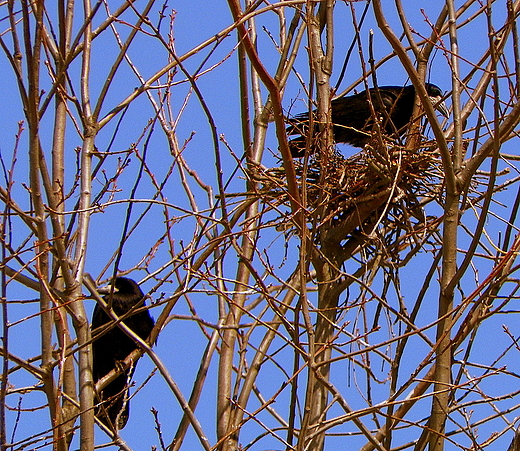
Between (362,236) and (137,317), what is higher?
(137,317)

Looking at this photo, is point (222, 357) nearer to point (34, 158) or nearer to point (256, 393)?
point (256, 393)

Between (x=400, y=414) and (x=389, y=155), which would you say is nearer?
(x=400, y=414)

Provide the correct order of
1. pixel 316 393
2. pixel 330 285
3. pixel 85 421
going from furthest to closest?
pixel 330 285 < pixel 316 393 < pixel 85 421

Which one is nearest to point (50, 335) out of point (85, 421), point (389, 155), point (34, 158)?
point (85, 421)

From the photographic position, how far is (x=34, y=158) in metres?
3.33

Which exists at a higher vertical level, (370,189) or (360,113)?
(360,113)

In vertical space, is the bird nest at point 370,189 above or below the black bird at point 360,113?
below

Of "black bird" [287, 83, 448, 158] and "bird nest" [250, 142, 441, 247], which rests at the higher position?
"black bird" [287, 83, 448, 158]

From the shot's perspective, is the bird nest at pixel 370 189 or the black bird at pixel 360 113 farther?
the black bird at pixel 360 113

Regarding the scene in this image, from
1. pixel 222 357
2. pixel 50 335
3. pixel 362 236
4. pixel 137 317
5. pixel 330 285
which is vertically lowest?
pixel 50 335

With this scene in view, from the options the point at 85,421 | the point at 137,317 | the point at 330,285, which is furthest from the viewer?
the point at 137,317

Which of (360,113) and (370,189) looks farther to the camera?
(360,113)

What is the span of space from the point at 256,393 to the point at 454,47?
1962 mm

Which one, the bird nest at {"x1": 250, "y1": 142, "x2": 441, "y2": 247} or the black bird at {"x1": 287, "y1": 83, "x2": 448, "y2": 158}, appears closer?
the bird nest at {"x1": 250, "y1": 142, "x2": 441, "y2": 247}
